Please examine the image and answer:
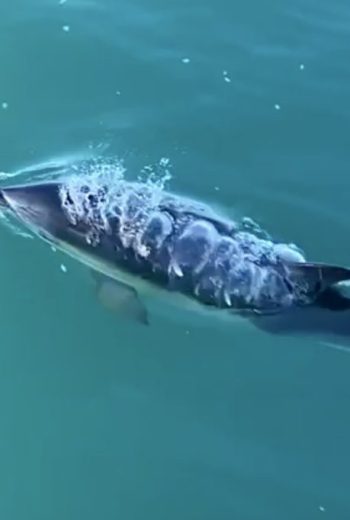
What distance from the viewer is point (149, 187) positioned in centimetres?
664

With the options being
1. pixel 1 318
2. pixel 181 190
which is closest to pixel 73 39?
pixel 181 190

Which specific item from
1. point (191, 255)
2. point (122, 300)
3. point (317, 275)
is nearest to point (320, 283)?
point (317, 275)

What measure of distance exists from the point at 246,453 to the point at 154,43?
2.79m

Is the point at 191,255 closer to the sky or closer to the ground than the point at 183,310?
closer to the sky

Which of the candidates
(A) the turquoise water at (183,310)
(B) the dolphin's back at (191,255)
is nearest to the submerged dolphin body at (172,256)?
(B) the dolphin's back at (191,255)

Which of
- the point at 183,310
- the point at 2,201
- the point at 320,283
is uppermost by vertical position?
the point at 320,283

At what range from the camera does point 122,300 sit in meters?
6.31

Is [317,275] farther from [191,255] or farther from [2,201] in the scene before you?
[2,201]

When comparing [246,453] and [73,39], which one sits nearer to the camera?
[246,453]

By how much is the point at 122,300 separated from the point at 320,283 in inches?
37.0

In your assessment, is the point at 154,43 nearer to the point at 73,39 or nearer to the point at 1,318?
the point at 73,39

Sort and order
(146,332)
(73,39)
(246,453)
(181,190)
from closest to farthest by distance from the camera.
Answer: (246,453) < (146,332) < (181,190) < (73,39)

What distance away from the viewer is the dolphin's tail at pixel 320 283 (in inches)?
231

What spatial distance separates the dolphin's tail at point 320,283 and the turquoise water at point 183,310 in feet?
0.80
